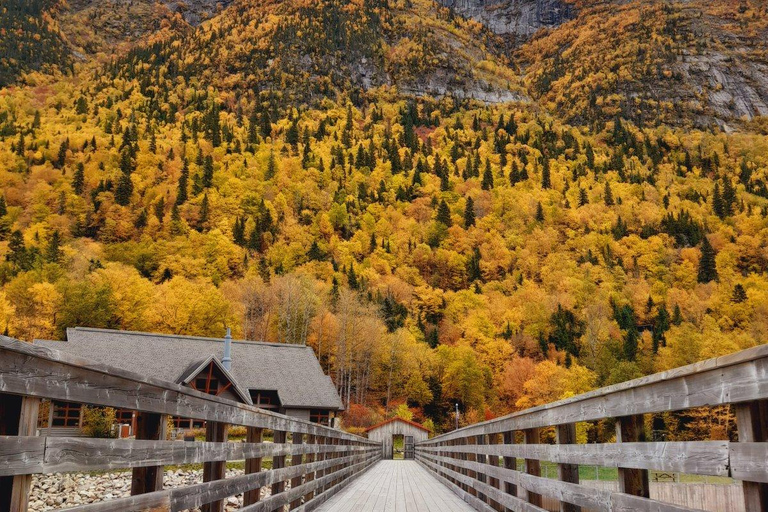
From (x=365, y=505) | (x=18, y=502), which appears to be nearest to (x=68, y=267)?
(x=365, y=505)

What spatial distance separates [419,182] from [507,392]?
78744mm

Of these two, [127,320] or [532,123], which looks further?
[532,123]

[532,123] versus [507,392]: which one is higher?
[532,123]

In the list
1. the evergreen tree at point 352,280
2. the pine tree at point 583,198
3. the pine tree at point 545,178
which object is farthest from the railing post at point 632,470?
the pine tree at point 545,178

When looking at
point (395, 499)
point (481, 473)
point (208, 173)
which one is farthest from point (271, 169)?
point (481, 473)

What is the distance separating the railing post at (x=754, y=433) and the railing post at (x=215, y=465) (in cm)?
369

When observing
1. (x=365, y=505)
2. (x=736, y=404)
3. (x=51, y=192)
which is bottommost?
(x=365, y=505)

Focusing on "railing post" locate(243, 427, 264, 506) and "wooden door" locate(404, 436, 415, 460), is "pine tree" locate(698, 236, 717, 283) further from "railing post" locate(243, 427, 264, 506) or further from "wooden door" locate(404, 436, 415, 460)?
"railing post" locate(243, 427, 264, 506)

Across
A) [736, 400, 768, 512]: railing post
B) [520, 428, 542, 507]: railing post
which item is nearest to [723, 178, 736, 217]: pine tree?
[520, 428, 542, 507]: railing post

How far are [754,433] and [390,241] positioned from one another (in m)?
110

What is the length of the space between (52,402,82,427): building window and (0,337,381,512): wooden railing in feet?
96.4

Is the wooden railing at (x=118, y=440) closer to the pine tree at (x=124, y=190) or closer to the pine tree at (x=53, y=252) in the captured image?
the pine tree at (x=53, y=252)

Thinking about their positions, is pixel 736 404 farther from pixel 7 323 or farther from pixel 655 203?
pixel 655 203

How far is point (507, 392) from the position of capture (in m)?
68.8
